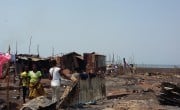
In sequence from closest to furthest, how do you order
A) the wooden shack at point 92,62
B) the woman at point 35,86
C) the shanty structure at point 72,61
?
the woman at point 35,86, the shanty structure at point 72,61, the wooden shack at point 92,62

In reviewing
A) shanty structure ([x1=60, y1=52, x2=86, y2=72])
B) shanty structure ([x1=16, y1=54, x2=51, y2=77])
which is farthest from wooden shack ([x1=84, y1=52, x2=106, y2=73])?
shanty structure ([x1=16, y1=54, x2=51, y2=77])

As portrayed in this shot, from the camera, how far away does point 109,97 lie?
2500cm

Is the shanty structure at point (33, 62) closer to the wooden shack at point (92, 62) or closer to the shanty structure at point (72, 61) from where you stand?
the shanty structure at point (72, 61)

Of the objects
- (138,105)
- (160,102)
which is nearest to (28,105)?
(138,105)

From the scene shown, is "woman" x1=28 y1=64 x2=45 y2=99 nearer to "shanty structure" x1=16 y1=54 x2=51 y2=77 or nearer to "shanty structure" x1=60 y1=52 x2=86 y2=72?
"shanty structure" x1=16 y1=54 x2=51 y2=77

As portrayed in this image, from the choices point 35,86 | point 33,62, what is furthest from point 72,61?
point 35,86

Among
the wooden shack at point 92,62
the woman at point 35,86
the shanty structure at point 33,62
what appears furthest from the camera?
the wooden shack at point 92,62

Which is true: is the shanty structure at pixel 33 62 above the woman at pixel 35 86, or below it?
above

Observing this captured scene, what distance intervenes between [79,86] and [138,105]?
2848 millimetres

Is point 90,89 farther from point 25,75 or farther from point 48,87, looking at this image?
point 48,87

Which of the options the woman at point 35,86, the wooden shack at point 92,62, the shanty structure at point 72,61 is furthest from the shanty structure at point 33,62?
the woman at point 35,86

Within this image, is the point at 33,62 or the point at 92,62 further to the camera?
the point at 92,62

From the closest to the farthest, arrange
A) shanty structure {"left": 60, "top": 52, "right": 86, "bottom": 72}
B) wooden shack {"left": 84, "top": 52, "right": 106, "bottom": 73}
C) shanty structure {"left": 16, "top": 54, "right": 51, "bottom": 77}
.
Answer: shanty structure {"left": 16, "top": 54, "right": 51, "bottom": 77}
shanty structure {"left": 60, "top": 52, "right": 86, "bottom": 72}
wooden shack {"left": 84, "top": 52, "right": 106, "bottom": 73}

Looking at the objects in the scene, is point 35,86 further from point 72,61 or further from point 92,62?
point 92,62
